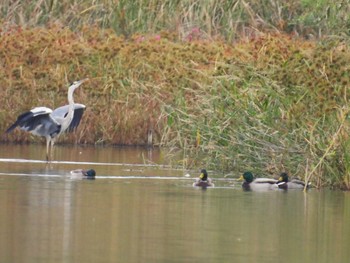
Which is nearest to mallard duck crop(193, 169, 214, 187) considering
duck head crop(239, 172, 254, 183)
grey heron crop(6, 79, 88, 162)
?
duck head crop(239, 172, 254, 183)

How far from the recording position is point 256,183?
18.8 m

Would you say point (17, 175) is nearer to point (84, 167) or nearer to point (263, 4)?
point (84, 167)

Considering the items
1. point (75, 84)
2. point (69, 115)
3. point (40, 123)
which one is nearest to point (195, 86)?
point (75, 84)

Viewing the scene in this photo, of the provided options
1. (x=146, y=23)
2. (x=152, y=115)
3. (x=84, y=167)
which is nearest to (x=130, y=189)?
(x=84, y=167)

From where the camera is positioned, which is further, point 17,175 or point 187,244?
point 17,175

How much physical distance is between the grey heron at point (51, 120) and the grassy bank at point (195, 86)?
3.61 feet

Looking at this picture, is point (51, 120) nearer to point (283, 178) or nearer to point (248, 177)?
point (248, 177)

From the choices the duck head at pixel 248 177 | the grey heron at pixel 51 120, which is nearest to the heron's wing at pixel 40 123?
the grey heron at pixel 51 120

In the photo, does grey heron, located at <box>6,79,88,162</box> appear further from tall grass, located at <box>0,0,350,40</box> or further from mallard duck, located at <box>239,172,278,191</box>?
tall grass, located at <box>0,0,350,40</box>

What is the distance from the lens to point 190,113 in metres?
21.8

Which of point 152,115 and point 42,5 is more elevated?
point 42,5

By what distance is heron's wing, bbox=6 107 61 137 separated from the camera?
2486cm

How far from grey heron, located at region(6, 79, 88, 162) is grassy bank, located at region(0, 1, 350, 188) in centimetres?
110

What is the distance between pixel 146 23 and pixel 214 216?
57.9 ft
